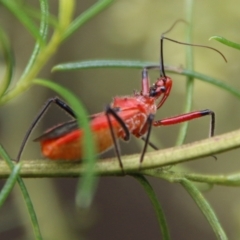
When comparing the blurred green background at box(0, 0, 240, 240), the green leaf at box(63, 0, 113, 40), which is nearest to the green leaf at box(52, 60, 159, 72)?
the green leaf at box(63, 0, 113, 40)

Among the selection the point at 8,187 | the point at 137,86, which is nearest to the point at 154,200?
the point at 8,187

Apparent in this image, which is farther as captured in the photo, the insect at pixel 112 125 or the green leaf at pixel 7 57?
the insect at pixel 112 125

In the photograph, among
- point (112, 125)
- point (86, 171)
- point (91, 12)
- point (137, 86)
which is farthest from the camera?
point (137, 86)

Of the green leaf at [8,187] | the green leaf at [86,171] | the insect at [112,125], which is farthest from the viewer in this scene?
the insect at [112,125]

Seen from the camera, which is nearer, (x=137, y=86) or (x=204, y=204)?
(x=204, y=204)

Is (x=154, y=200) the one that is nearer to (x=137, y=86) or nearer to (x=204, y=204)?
(x=204, y=204)

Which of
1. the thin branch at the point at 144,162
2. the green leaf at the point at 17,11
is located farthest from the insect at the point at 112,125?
the green leaf at the point at 17,11

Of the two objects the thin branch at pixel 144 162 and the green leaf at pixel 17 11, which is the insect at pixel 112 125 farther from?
the green leaf at pixel 17 11

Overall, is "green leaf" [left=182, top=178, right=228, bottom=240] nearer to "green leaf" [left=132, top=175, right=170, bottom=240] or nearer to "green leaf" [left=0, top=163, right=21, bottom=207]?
"green leaf" [left=132, top=175, right=170, bottom=240]
